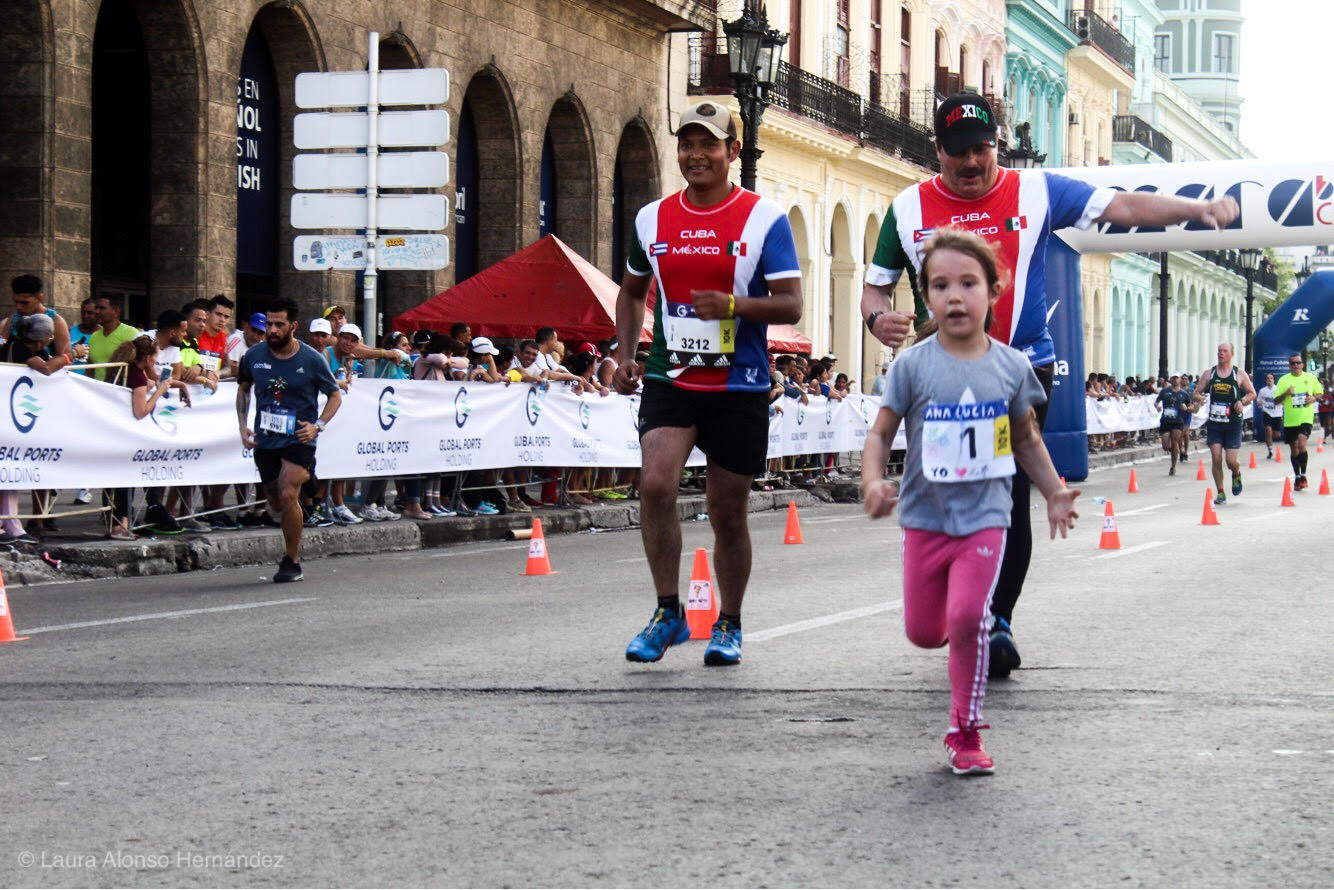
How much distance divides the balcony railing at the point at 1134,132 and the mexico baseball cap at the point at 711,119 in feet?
206

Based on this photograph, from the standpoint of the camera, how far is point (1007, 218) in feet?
22.9

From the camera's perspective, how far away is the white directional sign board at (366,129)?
656 inches

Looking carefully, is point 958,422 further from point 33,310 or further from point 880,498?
point 33,310

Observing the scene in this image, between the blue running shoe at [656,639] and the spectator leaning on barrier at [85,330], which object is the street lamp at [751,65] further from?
the blue running shoe at [656,639]

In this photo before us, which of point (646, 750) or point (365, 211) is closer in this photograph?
point (646, 750)

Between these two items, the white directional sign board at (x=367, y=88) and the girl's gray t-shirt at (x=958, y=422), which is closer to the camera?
the girl's gray t-shirt at (x=958, y=422)

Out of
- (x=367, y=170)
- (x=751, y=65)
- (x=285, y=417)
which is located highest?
(x=751, y=65)

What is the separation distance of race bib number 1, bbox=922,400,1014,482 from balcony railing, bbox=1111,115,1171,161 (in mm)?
64400

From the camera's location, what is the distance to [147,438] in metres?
13.9

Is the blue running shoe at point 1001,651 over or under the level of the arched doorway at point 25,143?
under

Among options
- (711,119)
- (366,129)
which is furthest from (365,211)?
(711,119)

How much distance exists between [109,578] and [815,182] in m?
27.9

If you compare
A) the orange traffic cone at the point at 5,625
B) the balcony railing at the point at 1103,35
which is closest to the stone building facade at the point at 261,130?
the orange traffic cone at the point at 5,625

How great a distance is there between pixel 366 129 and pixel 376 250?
1.07 metres
